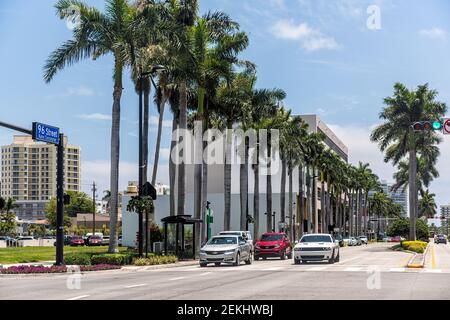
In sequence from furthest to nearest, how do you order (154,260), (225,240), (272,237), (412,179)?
(412,179)
(272,237)
(154,260)
(225,240)

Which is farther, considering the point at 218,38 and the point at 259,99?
the point at 259,99

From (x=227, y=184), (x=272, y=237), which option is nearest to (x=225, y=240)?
(x=272, y=237)

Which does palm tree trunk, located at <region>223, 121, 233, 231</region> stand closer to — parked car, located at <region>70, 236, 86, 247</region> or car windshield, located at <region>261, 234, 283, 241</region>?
car windshield, located at <region>261, 234, 283, 241</region>

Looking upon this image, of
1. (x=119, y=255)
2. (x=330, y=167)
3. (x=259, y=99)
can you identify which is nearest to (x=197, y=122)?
(x=259, y=99)

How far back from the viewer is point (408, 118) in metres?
66.8

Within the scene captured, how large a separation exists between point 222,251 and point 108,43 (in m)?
13.2

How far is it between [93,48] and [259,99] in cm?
2300

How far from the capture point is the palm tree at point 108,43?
3641 centimetres

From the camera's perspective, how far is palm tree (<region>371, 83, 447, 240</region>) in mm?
66125

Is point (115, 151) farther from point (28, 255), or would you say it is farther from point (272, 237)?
point (28, 255)
